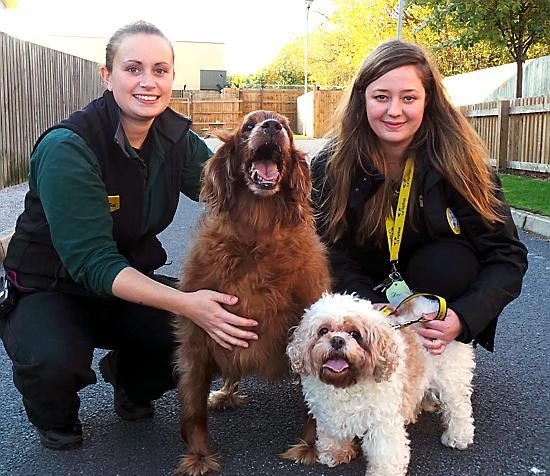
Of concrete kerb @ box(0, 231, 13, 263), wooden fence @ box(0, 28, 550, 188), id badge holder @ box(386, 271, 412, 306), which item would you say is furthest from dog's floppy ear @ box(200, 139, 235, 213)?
wooden fence @ box(0, 28, 550, 188)

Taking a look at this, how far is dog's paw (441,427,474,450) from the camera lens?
11.0 feet

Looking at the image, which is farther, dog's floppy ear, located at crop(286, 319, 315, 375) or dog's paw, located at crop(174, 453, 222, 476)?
dog's paw, located at crop(174, 453, 222, 476)

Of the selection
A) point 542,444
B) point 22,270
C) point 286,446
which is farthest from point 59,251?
point 542,444

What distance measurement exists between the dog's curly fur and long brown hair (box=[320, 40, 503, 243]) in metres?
0.59

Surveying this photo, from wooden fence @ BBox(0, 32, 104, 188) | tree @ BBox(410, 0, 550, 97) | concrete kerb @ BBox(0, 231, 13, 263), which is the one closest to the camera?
concrete kerb @ BBox(0, 231, 13, 263)

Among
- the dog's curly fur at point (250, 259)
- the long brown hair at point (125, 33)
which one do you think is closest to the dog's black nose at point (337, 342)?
the dog's curly fur at point (250, 259)

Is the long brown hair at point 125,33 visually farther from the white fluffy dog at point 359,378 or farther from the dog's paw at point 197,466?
the dog's paw at point 197,466

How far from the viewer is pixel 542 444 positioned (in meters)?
3.35

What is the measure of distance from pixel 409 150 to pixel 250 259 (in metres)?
1.20

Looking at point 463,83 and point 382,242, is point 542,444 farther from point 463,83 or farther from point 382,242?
point 463,83

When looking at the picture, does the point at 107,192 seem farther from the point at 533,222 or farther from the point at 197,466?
the point at 533,222

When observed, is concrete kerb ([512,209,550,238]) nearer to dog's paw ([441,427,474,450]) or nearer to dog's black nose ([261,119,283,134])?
dog's paw ([441,427,474,450])

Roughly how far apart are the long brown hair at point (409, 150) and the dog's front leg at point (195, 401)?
112cm

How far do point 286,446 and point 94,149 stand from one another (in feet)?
5.72
